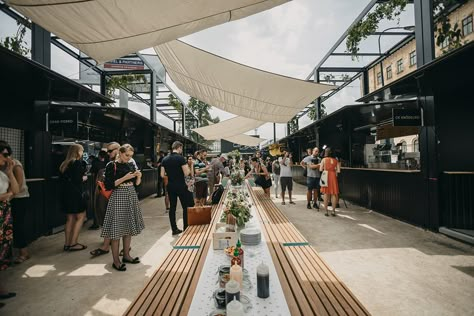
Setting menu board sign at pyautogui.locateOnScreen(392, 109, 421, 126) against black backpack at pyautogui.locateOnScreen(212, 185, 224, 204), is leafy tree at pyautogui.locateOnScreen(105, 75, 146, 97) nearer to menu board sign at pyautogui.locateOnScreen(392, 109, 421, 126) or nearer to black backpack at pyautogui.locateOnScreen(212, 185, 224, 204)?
black backpack at pyautogui.locateOnScreen(212, 185, 224, 204)

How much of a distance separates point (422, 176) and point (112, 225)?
579 centimetres

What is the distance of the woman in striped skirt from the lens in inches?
120

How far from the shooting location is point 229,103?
700cm

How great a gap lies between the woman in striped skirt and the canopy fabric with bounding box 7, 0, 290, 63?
1.30 m

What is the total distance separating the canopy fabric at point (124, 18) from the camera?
1.94 m

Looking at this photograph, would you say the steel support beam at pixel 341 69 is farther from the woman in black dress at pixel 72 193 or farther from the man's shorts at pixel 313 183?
the woman in black dress at pixel 72 193

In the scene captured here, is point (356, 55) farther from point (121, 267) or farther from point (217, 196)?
point (121, 267)

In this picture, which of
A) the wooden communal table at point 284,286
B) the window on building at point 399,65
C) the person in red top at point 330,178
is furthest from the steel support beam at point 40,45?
the window on building at point 399,65

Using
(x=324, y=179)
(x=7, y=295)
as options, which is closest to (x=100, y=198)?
(x=7, y=295)

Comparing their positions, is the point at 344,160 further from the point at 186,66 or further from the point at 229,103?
the point at 186,66

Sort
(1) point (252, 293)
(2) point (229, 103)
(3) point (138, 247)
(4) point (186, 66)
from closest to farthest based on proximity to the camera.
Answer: (1) point (252, 293) < (3) point (138, 247) < (4) point (186, 66) < (2) point (229, 103)

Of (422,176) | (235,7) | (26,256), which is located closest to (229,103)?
(235,7)

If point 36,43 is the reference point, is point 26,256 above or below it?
below

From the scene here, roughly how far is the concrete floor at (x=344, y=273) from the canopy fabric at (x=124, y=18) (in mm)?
2717
